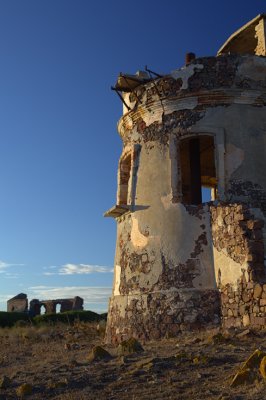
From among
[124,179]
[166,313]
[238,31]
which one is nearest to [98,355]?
[166,313]

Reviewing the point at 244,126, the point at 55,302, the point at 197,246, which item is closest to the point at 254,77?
the point at 244,126

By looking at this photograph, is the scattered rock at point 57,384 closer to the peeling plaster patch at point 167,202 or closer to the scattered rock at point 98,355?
the scattered rock at point 98,355

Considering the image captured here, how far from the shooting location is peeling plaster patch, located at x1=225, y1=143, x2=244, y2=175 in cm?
1090

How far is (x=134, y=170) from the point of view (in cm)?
1200

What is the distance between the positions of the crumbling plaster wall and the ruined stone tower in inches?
0.9

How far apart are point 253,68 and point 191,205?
11.9ft

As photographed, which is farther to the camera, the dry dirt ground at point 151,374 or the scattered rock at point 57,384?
the scattered rock at point 57,384

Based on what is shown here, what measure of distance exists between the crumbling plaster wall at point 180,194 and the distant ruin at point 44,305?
68.0 ft

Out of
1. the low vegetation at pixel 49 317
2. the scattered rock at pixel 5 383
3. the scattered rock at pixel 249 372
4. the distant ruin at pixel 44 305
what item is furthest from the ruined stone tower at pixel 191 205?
the distant ruin at pixel 44 305

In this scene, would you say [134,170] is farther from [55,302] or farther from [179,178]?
[55,302]

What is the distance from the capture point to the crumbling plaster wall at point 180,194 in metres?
10.4

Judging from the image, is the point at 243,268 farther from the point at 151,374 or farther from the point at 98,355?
the point at 151,374

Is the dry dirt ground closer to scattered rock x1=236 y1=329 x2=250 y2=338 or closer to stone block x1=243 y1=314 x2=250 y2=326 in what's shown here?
scattered rock x1=236 y1=329 x2=250 y2=338

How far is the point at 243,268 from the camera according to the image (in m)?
9.39
